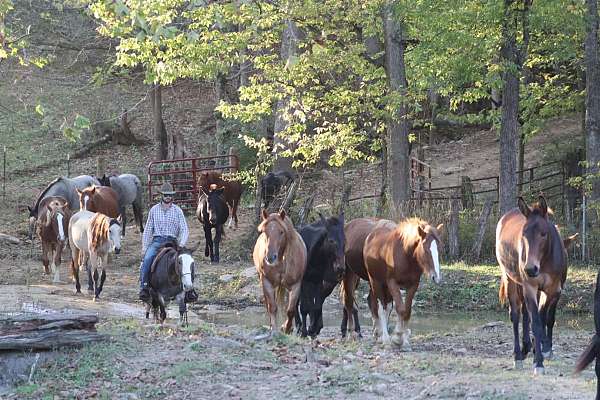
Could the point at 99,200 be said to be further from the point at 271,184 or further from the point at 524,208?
the point at 524,208

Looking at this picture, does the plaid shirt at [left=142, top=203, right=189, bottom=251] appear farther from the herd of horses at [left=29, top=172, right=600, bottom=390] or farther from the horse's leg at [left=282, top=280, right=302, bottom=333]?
the horse's leg at [left=282, top=280, right=302, bottom=333]

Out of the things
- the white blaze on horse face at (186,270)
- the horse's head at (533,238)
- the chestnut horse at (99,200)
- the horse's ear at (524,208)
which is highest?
the chestnut horse at (99,200)

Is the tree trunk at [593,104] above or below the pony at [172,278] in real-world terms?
above

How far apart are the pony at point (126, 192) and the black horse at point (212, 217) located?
3.68 m

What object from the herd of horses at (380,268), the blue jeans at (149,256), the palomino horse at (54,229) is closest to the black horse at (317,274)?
the herd of horses at (380,268)

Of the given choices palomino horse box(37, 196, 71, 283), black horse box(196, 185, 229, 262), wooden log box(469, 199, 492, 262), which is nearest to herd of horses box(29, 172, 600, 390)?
wooden log box(469, 199, 492, 262)

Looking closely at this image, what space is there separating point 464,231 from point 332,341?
30.3 feet

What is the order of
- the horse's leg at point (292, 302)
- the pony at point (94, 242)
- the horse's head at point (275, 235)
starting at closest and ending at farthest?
1. the horse's head at point (275, 235)
2. the horse's leg at point (292, 302)
3. the pony at point (94, 242)

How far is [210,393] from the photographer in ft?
31.2

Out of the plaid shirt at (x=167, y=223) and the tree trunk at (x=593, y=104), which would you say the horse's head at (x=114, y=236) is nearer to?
the plaid shirt at (x=167, y=223)

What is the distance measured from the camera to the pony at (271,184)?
84.8 ft

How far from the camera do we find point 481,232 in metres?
21.2

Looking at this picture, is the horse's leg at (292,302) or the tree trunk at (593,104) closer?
the horse's leg at (292,302)

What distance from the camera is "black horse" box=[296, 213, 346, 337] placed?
13883 millimetres
